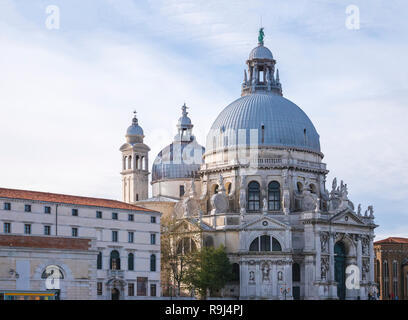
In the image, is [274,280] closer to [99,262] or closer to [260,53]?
[99,262]

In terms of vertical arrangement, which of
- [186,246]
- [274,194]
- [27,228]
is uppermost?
[274,194]

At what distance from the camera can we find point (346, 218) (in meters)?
99.9

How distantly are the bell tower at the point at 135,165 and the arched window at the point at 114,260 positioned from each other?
3185 cm

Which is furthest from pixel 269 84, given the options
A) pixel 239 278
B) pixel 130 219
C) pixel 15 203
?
pixel 15 203

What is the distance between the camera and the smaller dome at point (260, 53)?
11012cm

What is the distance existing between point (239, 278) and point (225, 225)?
19.5 feet

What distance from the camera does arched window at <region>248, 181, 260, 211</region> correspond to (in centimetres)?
10250

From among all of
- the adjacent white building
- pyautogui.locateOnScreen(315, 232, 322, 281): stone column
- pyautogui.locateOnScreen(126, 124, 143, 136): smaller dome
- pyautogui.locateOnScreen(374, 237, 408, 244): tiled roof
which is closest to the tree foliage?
the adjacent white building

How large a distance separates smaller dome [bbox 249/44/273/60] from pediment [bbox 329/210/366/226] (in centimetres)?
2224

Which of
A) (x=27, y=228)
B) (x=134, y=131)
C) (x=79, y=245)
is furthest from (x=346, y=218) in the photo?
(x=27, y=228)

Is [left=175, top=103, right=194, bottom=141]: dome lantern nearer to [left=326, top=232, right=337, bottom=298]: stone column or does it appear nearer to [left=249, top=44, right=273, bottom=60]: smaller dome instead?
[left=249, top=44, right=273, bottom=60]: smaller dome

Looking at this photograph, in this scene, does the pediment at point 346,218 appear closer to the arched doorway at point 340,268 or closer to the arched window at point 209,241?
the arched doorway at point 340,268

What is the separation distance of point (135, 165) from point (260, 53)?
2044cm

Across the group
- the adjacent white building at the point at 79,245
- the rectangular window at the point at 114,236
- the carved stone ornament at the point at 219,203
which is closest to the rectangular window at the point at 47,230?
the adjacent white building at the point at 79,245
